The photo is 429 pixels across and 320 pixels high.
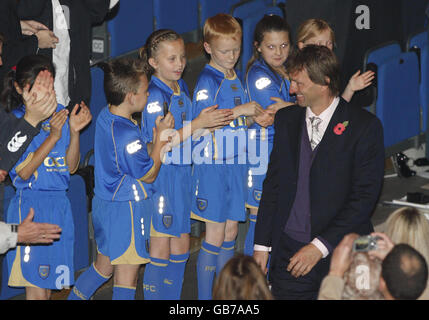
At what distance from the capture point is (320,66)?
14.1 feet

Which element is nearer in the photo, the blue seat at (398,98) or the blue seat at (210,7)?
the blue seat at (398,98)

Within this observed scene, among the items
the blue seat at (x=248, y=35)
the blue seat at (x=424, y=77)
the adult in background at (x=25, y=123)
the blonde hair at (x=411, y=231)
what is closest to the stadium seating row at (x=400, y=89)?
the blue seat at (x=424, y=77)

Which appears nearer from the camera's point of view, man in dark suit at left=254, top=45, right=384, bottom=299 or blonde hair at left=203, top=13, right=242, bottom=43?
man in dark suit at left=254, top=45, right=384, bottom=299

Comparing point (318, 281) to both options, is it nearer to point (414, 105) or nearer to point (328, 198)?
point (328, 198)

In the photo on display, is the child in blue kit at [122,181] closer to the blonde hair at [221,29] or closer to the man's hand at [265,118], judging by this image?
the blonde hair at [221,29]

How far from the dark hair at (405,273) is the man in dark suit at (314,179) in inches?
35.4

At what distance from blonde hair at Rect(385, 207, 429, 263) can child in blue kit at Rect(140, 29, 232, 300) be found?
1.63 m

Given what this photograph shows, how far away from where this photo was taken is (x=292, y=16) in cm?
764

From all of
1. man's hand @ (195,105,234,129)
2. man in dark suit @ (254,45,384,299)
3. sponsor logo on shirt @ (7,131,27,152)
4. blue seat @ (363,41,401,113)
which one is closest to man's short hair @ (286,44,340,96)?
man in dark suit @ (254,45,384,299)

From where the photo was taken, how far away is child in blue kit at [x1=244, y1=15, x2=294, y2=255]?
5.59 metres

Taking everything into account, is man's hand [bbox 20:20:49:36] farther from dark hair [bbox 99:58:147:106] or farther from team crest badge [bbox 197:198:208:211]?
team crest badge [bbox 197:198:208:211]

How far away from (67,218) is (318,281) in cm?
157

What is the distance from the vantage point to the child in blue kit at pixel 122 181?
4797mm

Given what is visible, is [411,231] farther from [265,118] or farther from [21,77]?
[21,77]
